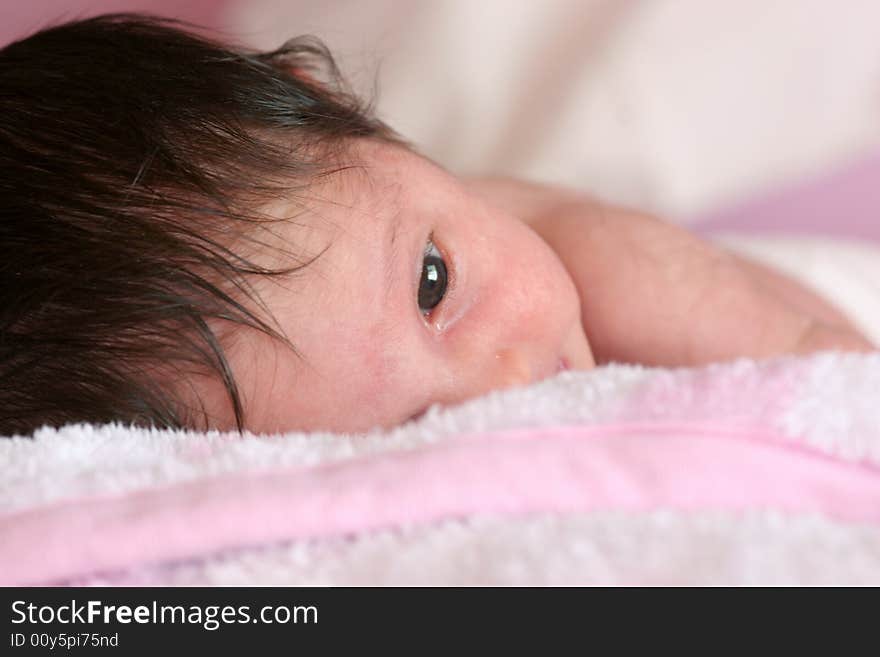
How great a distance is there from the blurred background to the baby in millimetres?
572

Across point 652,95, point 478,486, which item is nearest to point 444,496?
point 478,486

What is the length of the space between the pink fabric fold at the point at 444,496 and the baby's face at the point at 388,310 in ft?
0.67

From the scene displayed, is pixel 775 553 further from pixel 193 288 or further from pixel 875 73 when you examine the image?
pixel 875 73

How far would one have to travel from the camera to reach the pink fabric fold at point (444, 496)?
56 cm

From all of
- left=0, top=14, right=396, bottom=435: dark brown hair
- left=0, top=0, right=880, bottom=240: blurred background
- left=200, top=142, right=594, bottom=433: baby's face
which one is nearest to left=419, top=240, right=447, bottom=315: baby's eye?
left=200, top=142, right=594, bottom=433: baby's face

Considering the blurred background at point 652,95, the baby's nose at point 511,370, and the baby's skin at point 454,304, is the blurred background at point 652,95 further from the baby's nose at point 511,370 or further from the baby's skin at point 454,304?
the baby's nose at point 511,370

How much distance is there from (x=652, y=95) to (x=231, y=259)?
915 millimetres

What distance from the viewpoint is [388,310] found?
0.81 m

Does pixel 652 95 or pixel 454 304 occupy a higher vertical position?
pixel 652 95

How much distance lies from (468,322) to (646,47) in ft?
2.56

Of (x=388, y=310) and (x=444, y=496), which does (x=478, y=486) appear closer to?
(x=444, y=496)

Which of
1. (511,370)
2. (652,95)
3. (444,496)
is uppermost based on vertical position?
(652,95)

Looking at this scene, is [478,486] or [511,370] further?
[511,370]
